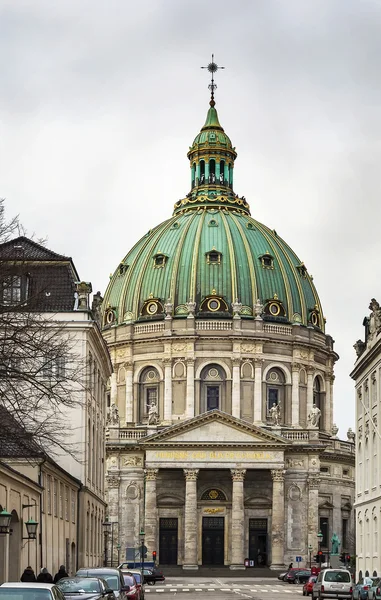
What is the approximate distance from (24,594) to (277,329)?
102m

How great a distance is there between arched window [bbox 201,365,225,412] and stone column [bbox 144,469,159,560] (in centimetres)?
1229

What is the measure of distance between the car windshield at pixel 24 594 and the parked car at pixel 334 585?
28143 millimetres

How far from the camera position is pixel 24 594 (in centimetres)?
2608

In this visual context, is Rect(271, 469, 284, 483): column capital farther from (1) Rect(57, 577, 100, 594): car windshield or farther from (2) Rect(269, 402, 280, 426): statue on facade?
(1) Rect(57, 577, 100, 594): car windshield

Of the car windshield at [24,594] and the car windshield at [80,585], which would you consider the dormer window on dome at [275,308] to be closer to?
the car windshield at [80,585]

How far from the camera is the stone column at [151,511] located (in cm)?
11431

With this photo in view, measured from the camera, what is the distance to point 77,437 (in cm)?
6775

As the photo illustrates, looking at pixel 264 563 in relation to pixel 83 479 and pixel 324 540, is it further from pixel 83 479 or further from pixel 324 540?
pixel 83 479

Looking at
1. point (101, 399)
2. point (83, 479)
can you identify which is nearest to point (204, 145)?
point (101, 399)

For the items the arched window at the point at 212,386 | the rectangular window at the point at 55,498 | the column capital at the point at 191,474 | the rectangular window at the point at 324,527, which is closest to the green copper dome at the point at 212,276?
the arched window at the point at 212,386

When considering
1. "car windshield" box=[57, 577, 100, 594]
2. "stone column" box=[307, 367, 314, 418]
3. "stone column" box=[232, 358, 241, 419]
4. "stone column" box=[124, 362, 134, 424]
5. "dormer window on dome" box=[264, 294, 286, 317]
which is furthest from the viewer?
"stone column" box=[307, 367, 314, 418]

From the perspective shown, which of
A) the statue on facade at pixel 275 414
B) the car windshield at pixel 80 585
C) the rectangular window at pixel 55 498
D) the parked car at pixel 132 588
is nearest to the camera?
the car windshield at pixel 80 585

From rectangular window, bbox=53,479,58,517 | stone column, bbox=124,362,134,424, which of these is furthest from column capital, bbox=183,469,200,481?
rectangular window, bbox=53,479,58,517

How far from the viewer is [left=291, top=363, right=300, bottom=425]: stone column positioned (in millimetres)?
125625
